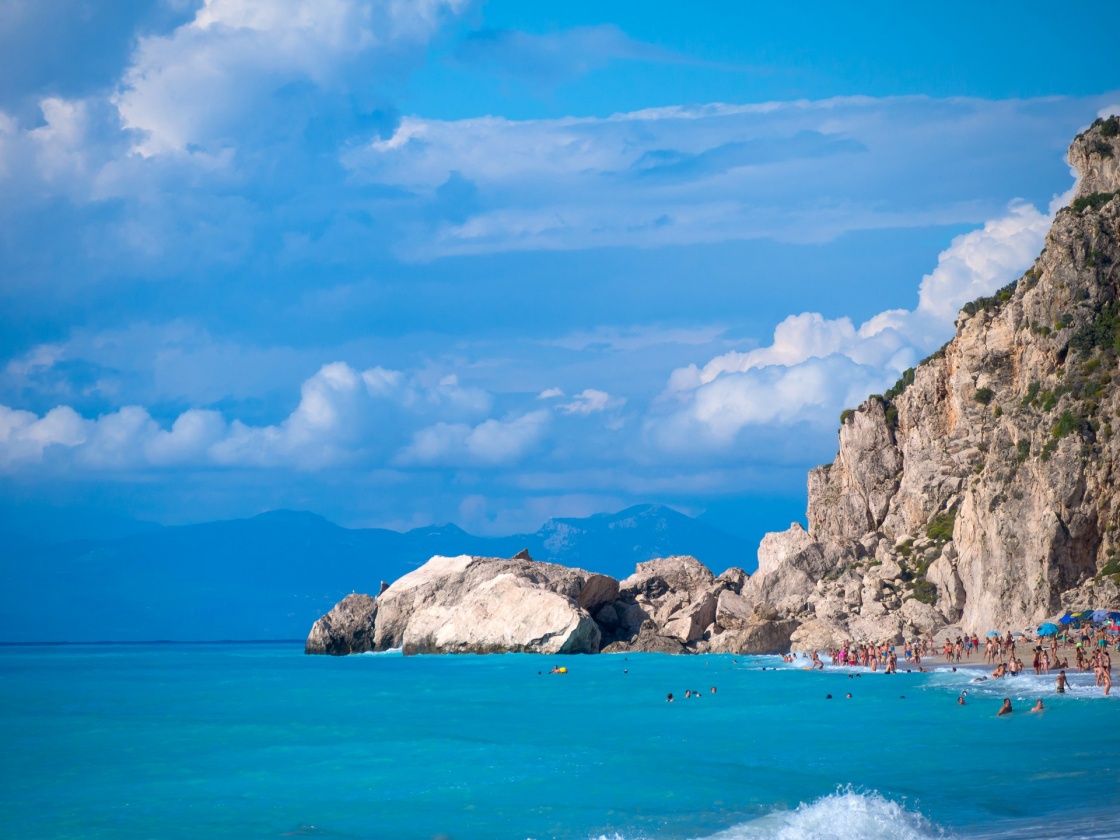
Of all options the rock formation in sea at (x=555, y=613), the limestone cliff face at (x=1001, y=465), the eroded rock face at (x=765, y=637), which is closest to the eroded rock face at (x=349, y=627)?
the rock formation in sea at (x=555, y=613)

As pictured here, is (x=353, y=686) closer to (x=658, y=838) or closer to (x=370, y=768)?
(x=370, y=768)

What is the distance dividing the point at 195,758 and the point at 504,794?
Result: 1429cm

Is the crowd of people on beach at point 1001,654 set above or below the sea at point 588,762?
above

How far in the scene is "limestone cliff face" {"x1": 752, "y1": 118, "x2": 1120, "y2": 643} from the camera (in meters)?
64.8

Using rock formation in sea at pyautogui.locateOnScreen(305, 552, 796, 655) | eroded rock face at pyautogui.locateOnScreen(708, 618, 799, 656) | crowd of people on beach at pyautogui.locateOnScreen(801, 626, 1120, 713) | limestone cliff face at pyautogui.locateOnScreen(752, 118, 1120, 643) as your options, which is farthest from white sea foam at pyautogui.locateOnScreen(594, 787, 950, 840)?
rock formation in sea at pyautogui.locateOnScreen(305, 552, 796, 655)

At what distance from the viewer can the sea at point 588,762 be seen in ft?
83.5

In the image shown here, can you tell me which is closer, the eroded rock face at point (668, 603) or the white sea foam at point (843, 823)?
the white sea foam at point (843, 823)

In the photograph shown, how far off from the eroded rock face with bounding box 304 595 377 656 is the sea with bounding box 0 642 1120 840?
148 ft

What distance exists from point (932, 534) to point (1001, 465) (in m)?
16.4

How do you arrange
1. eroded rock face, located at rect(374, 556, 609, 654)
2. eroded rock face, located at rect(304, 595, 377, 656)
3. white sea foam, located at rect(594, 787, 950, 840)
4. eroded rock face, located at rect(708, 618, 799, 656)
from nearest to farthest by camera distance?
white sea foam, located at rect(594, 787, 950, 840) → eroded rock face, located at rect(708, 618, 799, 656) → eroded rock face, located at rect(374, 556, 609, 654) → eroded rock face, located at rect(304, 595, 377, 656)

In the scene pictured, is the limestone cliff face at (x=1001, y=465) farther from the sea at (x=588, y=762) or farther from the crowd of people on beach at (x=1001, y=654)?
the sea at (x=588, y=762)

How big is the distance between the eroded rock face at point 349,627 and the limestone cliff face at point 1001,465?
39296 mm

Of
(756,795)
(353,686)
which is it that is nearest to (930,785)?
(756,795)

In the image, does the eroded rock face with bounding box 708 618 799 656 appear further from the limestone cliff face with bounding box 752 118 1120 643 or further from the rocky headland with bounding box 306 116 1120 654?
the limestone cliff face with bounding box 752 118 1120 643
